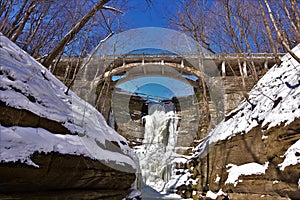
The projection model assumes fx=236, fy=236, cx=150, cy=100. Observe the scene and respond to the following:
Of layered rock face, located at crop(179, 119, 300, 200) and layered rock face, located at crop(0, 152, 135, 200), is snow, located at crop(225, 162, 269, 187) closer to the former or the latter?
layered rock face, located at crop(179, 119, 300, 200)

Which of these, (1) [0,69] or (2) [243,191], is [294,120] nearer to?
(2) [243,191]

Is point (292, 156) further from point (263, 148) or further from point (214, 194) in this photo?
point (214, 194)

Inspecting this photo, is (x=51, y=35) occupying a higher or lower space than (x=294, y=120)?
higher

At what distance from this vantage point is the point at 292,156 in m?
3.38

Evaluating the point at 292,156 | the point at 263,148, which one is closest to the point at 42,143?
the point at 292,156

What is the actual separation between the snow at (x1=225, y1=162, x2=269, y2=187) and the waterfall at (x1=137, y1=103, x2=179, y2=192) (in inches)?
253

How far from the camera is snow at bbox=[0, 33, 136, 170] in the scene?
1.95m

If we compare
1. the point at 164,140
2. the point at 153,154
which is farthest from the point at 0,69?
the point at 164,140

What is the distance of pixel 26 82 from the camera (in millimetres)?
2551

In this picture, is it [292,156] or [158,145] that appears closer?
[292,156]

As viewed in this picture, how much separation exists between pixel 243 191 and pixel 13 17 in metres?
6.65

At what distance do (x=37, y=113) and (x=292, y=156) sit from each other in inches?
134

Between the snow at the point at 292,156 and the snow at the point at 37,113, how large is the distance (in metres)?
2.51

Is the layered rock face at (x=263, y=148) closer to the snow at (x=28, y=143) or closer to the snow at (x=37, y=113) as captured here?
the snow at (x=37, y=113)
